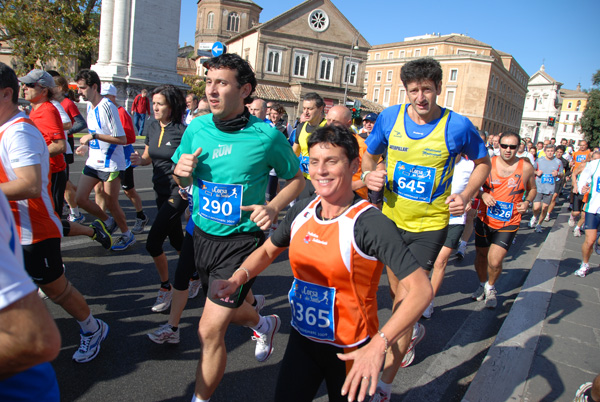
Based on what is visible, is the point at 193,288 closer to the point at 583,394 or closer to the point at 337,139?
the point at 337,139

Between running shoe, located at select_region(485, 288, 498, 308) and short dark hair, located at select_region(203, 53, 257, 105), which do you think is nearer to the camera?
short dark hair, located at select_region(203, 53, 257, 105)

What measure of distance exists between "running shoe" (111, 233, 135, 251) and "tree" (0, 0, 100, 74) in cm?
2077

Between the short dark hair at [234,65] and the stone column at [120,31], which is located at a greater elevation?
the stone column at [120,31]

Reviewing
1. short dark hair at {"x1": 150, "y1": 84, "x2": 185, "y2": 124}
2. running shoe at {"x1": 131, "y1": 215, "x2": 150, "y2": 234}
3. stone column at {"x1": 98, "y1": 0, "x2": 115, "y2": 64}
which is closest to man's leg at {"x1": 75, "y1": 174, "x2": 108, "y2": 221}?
running shoe at {"x1": 131, "y1": 215, "x2": 150, "y2": 234}

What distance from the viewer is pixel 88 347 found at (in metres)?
3.19

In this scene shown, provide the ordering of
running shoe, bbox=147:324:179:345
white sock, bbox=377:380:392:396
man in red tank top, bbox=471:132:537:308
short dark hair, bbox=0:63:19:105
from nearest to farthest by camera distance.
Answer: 1. short dark hair, bbox=0:63:19:105
2. white sock, bbox=377:380:392:396
3. running shoe, bbox=147:324:179:345
4. man in red tank top, bbox=471:132:537:308

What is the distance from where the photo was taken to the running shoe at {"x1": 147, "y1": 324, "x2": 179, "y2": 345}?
3.42 metres

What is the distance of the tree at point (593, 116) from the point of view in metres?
44.0

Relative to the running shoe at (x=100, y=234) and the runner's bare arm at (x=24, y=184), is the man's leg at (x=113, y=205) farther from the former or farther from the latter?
the runner's bare arm at (x=24, y=184)

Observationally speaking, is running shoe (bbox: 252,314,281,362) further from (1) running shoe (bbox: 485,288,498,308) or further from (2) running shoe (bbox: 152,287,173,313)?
(1) running shoe (bbox: 485,288,498,308)

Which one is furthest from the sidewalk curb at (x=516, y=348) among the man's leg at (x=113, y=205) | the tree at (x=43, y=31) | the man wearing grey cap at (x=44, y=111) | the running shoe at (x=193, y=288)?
the tree at (x=43, y=31)

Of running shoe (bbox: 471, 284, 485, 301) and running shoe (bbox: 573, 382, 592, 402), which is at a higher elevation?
running shoe (bbox: 573, 382, 592, 402)

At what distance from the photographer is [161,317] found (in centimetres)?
395

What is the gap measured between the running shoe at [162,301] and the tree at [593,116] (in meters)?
51.1
